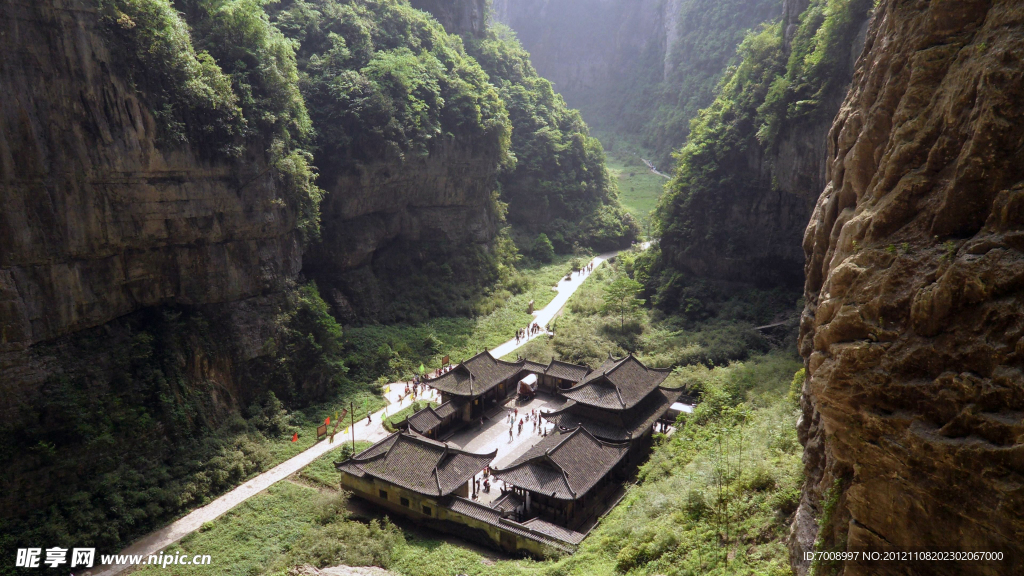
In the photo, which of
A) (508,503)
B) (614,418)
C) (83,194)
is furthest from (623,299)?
(83,194)

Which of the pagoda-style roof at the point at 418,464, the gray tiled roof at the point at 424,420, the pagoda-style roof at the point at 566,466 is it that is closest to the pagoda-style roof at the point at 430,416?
the gray tiled roof at the point at 424,420

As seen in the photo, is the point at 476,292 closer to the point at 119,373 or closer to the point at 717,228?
the point at 717,228

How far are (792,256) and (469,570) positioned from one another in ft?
111

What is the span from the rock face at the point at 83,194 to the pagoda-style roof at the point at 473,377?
1313 centimetres

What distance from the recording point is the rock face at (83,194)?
23787mm

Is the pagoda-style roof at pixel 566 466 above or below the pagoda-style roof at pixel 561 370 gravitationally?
below

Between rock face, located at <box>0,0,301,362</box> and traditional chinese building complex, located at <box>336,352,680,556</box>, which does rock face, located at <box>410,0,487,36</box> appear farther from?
traditional chinese building complex, located at <box>336,352,680,556</box>

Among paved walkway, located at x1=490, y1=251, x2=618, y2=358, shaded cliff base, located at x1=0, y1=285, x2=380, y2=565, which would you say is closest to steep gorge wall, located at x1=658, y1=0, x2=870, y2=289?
paved walkway, located at x1=490, y1=251, x2=618, y2=358

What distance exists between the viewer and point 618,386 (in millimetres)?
30750

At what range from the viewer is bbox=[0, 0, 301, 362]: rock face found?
23.8 meters

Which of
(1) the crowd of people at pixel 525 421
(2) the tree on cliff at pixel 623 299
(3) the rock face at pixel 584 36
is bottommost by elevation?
(1) the crowd of people at pixel 525 421

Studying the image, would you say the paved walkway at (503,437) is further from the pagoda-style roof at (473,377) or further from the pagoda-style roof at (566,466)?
the pagoda-style roof at (566,466)

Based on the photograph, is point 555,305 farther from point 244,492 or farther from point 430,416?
point 244,492

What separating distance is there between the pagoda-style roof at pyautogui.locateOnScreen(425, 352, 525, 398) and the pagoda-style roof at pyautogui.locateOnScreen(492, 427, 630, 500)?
6866 mm
